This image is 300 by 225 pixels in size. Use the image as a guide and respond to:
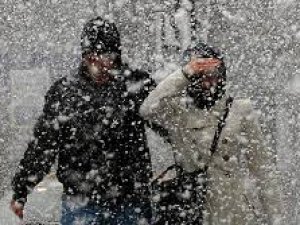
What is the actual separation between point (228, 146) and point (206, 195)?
0.23 meters

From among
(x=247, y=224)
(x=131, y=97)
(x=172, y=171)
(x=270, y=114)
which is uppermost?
(x=131, y=97)

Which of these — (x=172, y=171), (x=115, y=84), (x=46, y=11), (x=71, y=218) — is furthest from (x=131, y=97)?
(x=46, y=11)

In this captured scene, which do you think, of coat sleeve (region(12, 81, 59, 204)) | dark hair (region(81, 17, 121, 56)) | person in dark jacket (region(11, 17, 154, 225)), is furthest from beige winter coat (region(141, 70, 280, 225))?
coat sleeve (region(12, 81, 59, 204))

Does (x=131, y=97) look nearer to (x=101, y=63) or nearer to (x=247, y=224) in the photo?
(x=101, y=63)

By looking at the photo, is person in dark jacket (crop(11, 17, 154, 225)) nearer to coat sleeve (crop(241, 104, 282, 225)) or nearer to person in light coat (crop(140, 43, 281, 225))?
person in light coat (crop(140, 43, 281, 225))

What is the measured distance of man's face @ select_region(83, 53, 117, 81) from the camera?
3404mm

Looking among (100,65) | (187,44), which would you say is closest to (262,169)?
(100,65)

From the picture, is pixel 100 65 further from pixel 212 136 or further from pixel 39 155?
pixel 212 136

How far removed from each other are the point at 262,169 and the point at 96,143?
753 mm

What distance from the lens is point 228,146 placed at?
135 inches

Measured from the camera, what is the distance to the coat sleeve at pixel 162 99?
11.2 ft

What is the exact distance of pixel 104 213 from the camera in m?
3.43

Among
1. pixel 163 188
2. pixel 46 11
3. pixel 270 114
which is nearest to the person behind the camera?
pixel 163 188

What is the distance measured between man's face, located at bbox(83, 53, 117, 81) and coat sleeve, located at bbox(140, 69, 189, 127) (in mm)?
210
